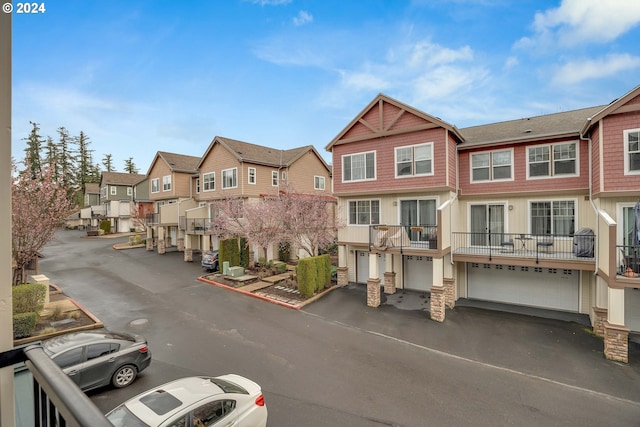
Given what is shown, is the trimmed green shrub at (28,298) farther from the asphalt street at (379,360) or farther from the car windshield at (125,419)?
the car windshield at (125,419)

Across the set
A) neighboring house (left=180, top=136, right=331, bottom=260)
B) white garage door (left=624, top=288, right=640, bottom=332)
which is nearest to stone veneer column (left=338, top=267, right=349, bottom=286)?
neighboring house (left=180, top=136, right=331, bottom=260)

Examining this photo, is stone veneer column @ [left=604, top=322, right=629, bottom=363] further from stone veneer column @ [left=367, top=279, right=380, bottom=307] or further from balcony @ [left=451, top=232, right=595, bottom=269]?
stone veneer column @ [left=367, top=279, right=380, bottom=307]

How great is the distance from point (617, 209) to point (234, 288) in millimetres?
18821

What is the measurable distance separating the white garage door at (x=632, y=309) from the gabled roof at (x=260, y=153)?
2313cm

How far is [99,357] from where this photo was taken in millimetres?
8320

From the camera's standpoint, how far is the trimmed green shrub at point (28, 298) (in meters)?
12.2

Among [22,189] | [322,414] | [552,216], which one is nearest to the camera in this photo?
[322,414]

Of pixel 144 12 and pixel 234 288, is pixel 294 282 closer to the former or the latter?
pixel 234 288

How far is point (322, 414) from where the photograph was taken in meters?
7.56

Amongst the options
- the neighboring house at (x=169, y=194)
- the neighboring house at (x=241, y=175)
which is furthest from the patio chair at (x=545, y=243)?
the neighboring house at (x=169, y=194)

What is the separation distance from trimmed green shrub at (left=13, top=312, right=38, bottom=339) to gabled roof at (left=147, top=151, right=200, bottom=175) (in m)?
21.3

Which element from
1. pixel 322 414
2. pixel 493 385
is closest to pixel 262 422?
pixel 322 414

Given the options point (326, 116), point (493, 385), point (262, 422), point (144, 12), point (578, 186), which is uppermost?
point (326, 116)

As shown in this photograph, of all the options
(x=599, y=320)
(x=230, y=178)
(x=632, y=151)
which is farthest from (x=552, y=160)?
(x=230, y=178)
